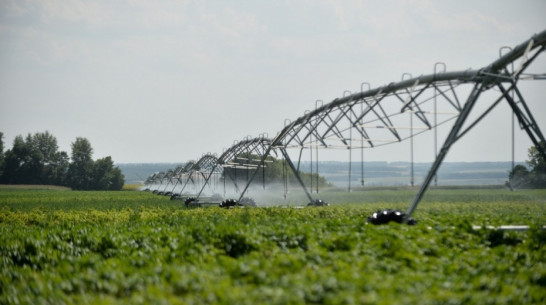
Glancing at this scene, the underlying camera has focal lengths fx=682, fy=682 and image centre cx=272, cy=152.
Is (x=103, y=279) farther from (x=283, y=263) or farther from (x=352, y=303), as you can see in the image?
(x=352, y=303)

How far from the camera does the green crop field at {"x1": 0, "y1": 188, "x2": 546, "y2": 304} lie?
289 inches

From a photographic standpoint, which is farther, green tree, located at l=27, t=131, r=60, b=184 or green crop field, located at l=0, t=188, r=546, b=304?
green tree, located at l=27, t=131, r=60, b=184

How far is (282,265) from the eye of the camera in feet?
28.9

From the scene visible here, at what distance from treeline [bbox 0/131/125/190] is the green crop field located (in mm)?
96133

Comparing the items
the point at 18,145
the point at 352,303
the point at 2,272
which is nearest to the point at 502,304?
the point at 352,303

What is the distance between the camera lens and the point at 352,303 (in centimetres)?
663

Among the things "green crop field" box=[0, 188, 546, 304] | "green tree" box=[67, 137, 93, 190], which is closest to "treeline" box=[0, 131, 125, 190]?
"green tree" box=[67, 137, 93, 190]

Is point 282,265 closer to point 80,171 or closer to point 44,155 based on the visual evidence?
point 80,171

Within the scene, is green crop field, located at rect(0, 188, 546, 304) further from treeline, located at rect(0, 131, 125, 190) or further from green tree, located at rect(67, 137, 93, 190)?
green tree, located at rect(67, 137, 93, 190)

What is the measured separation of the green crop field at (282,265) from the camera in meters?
7.35

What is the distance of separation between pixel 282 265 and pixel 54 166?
11685 centimetres

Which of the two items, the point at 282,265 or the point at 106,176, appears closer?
the point at 282,265

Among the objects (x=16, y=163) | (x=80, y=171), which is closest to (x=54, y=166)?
(x=80, y=171)

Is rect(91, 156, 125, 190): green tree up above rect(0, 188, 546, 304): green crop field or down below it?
above
